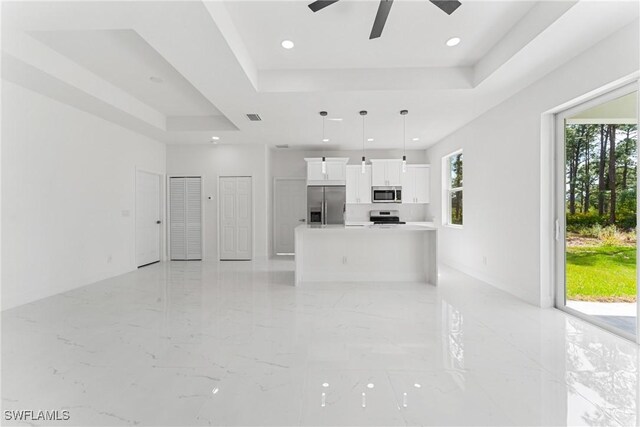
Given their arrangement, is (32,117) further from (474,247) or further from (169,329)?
(474,247)

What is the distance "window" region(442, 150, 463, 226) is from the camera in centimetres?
591

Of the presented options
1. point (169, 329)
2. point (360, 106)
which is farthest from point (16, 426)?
point (360, 106)

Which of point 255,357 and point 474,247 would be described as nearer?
point 255,357

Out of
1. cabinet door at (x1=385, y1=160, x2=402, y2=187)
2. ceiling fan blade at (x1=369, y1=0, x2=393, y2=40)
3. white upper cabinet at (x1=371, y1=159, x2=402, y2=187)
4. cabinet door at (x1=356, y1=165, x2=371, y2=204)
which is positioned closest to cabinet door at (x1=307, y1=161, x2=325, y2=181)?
cabinet door at (x1=356, y1=165, x2=371, y2=204)

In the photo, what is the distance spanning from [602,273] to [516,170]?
1.47 m

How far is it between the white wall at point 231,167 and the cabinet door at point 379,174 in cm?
251

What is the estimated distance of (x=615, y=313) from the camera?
2.80m

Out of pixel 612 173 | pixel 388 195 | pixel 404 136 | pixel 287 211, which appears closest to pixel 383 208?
pixel 388 195

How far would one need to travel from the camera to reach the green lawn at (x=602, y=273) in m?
2.66

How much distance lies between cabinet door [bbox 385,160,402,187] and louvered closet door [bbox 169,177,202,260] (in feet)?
14.3

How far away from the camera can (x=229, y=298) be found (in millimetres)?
3754

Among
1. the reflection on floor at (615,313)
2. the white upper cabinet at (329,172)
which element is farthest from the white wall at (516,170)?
the white upper cabinet at (329,172)

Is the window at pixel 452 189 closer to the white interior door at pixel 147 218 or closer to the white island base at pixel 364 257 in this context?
the white island base at pixel 364 257

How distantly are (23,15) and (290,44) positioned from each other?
7.39 ft
